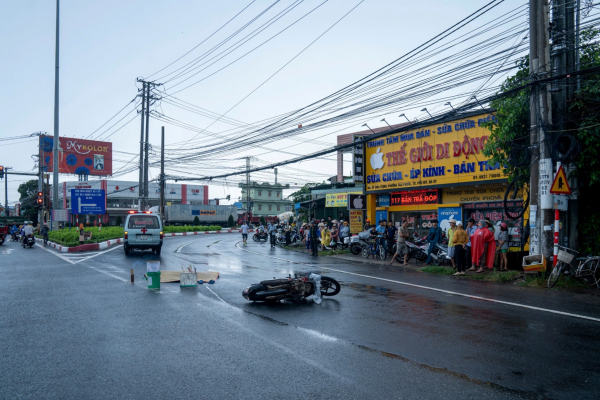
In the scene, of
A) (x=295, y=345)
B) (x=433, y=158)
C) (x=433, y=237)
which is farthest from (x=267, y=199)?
(x=295, y=345)

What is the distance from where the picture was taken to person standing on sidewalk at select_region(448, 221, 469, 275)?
14.7 meters

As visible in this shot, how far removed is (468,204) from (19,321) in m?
16.9

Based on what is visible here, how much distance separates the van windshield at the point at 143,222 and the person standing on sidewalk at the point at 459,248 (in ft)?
43.8

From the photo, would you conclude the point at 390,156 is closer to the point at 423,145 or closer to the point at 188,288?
the point at 423,145

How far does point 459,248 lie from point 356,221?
1185cm

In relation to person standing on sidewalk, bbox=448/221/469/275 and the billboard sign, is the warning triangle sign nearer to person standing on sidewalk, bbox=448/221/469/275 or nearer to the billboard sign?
person standing on sidewalk, bbox=448/221/469/275

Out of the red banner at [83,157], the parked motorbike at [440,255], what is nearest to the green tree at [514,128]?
the parked motorbike at [440,255]

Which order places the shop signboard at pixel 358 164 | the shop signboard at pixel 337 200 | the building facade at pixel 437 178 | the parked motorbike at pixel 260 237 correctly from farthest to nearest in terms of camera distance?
the parked motorbike at pixel 260 237, the shop signboard at pixel 337 200, the shop signboard at pixel 358 164, the building facade at pixel 437 178

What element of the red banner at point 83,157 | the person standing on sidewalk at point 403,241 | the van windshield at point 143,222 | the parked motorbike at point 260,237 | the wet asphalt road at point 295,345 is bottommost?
the parked motorbike at point 260,237

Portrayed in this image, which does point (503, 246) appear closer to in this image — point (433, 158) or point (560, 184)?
point (560, 184)

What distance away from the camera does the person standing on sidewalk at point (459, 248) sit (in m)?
14.7

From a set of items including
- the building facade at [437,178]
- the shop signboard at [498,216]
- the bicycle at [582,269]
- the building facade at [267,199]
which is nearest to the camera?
the bicycle at [582,269]

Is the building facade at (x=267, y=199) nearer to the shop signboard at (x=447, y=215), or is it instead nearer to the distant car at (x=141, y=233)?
the distant car at (x=141, y=233)

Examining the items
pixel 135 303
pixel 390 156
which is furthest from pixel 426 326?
pixel 390 156
